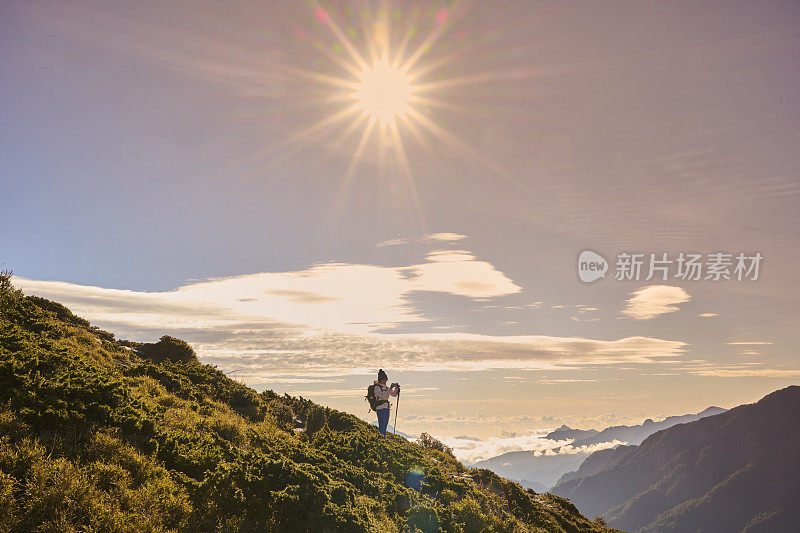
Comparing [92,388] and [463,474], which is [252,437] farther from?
[463,474]

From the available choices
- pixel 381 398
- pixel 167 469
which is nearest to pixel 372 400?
pixel 381 398

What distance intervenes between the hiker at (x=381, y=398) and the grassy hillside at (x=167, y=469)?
435 cm

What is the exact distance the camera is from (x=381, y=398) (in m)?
22.8

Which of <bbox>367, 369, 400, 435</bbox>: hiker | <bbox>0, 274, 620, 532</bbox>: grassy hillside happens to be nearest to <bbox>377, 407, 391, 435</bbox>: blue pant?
<bbox>367, 369, 400, 435</bbox>: hiker

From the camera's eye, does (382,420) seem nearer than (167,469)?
No

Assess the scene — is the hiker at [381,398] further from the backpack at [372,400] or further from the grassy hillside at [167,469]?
the grassy hillside at [167,469]

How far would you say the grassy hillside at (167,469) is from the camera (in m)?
7.55

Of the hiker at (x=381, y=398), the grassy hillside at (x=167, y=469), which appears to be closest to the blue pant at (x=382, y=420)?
the hiker at (x=381, y=398)

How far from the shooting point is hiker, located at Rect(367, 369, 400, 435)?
74.5ft

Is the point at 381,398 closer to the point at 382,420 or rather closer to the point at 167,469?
the point at 382,420

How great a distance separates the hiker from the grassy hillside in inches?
171

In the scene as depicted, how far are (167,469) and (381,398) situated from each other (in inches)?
539

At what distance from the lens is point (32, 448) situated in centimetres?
805

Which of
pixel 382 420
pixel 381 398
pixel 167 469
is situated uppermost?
pixel 381 398
